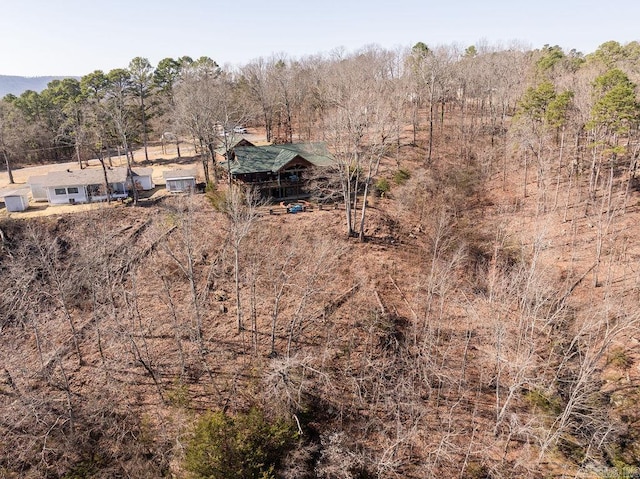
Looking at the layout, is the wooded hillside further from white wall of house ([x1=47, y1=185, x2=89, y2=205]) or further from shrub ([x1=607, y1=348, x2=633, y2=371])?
white wall of house ([x1=47, y1=185, x2=89, y2=205])

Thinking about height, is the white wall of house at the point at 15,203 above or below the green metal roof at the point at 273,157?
below

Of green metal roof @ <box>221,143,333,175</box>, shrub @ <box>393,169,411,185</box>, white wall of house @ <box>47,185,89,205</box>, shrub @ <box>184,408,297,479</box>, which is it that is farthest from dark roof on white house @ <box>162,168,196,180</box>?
shrub @ <box>184,408,297,479</box>

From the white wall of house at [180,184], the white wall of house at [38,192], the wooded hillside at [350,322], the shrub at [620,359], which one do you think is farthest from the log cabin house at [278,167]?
the shrub at [620,359]

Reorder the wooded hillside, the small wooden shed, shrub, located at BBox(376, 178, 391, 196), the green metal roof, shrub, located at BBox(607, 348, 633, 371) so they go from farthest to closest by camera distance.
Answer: shrub, located at BBox(376, 178, 391, 196) < the green metal roof < the small wooden shed < shrub, located at BBox(607, 348, 633, 371) < the wooded hillside

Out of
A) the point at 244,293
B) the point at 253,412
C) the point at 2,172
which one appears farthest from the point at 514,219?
the point at 2,172

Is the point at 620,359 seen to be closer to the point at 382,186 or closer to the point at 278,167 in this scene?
the point at 382,186

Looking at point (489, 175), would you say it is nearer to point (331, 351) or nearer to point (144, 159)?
point (331, 351)

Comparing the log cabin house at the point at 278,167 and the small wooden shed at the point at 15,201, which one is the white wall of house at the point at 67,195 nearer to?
the small wooden shed at the point at 15,201
